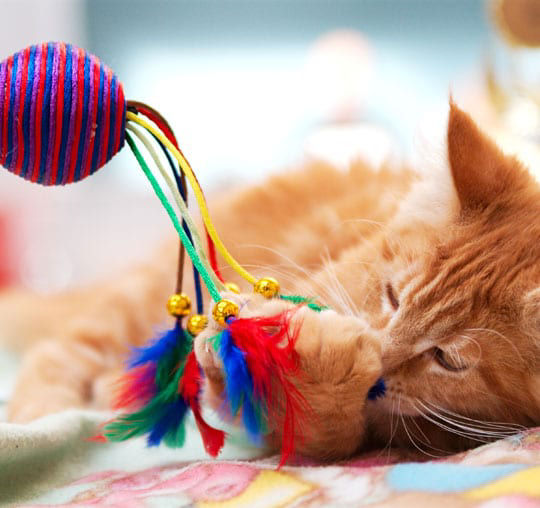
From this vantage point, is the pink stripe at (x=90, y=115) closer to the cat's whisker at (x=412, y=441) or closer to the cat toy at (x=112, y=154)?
the cat toy at (x=112, y=154)

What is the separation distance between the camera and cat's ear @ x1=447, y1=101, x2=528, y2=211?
3.30 ft

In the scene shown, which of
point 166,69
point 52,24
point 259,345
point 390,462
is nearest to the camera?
point 259,345

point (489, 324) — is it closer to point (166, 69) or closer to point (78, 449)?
point (78, 449)

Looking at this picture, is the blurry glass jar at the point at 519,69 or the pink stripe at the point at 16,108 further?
the blurry glass jar at the point at 519,69

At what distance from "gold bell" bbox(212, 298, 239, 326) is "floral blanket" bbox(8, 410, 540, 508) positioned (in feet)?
0.59

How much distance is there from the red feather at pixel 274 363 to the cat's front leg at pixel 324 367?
2 centimetres

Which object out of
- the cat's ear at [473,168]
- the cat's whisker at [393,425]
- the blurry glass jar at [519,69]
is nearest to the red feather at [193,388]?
the cat's whisker at [393,425]

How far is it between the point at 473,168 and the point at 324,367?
447 mm

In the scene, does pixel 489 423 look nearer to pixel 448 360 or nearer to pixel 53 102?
pixel 448 360

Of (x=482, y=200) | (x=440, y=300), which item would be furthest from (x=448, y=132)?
(x=440, y=300)

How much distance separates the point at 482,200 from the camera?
1027mm

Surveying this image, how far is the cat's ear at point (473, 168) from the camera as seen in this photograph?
101cm

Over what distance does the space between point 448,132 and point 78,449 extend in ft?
2.43

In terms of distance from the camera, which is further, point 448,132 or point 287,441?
point 448,132
